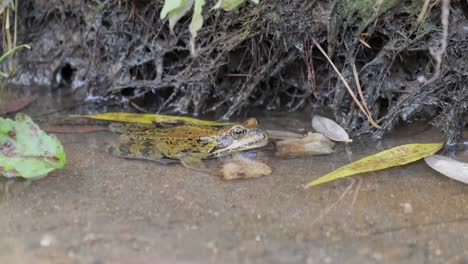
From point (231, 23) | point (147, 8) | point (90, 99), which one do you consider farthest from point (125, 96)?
Answer: point (231, 23)

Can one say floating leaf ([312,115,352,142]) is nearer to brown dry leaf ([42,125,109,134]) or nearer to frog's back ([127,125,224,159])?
frog's back ([127,125,224,159])

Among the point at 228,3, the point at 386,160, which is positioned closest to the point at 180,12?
the point at 228,3

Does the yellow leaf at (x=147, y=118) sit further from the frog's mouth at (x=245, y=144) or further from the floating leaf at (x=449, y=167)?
the floating leaf at (x=449, y=167)

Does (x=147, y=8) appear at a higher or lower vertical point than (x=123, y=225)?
higher

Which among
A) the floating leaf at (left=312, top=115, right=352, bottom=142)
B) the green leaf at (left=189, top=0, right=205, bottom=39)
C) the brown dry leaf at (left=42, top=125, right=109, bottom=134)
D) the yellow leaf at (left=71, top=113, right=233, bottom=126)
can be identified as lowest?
the brown dry leaf at (left=42, top=125, right=109, bottom=134)

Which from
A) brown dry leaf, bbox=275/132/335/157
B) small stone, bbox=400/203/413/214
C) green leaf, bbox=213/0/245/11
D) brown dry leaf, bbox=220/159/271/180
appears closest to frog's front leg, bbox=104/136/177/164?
brown dry leaf, bbox=220/159/271/180

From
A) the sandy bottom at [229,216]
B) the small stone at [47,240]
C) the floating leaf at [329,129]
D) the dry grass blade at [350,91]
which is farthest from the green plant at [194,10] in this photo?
the small stone at [47,240]

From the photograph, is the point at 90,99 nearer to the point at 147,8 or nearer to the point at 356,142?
the point at 147,8
